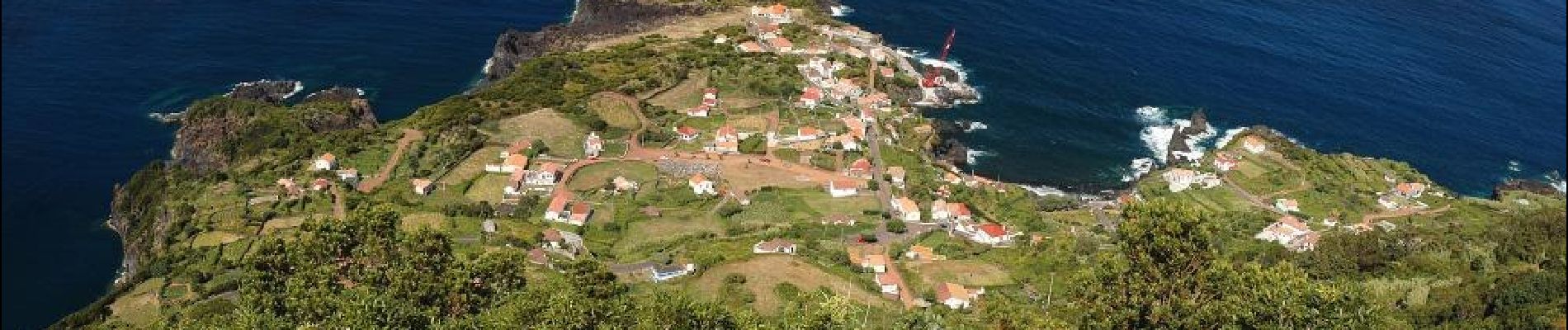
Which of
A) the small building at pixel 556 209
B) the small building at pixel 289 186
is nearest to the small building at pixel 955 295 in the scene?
the small building at pixel 556 209

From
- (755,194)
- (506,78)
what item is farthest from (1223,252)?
(506,78)

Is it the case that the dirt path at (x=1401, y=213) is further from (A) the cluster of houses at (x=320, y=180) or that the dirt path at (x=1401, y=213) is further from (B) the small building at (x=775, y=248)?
(A) the cluster of houses at (x=320, y=180)

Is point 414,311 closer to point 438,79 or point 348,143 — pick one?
point 348,143

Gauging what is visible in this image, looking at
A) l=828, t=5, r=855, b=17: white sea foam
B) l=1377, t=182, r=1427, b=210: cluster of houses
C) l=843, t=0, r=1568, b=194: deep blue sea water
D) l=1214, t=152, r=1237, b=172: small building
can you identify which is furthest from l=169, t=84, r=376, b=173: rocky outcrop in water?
l=1377, t=182, r=1427, b=210: cluster of houses

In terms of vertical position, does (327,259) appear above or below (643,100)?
above

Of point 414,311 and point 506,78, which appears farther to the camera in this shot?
point 506,78

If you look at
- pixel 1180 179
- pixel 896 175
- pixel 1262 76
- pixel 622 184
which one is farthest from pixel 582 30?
pixel 1262 76

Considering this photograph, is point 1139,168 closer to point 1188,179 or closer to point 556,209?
point 1188,179
